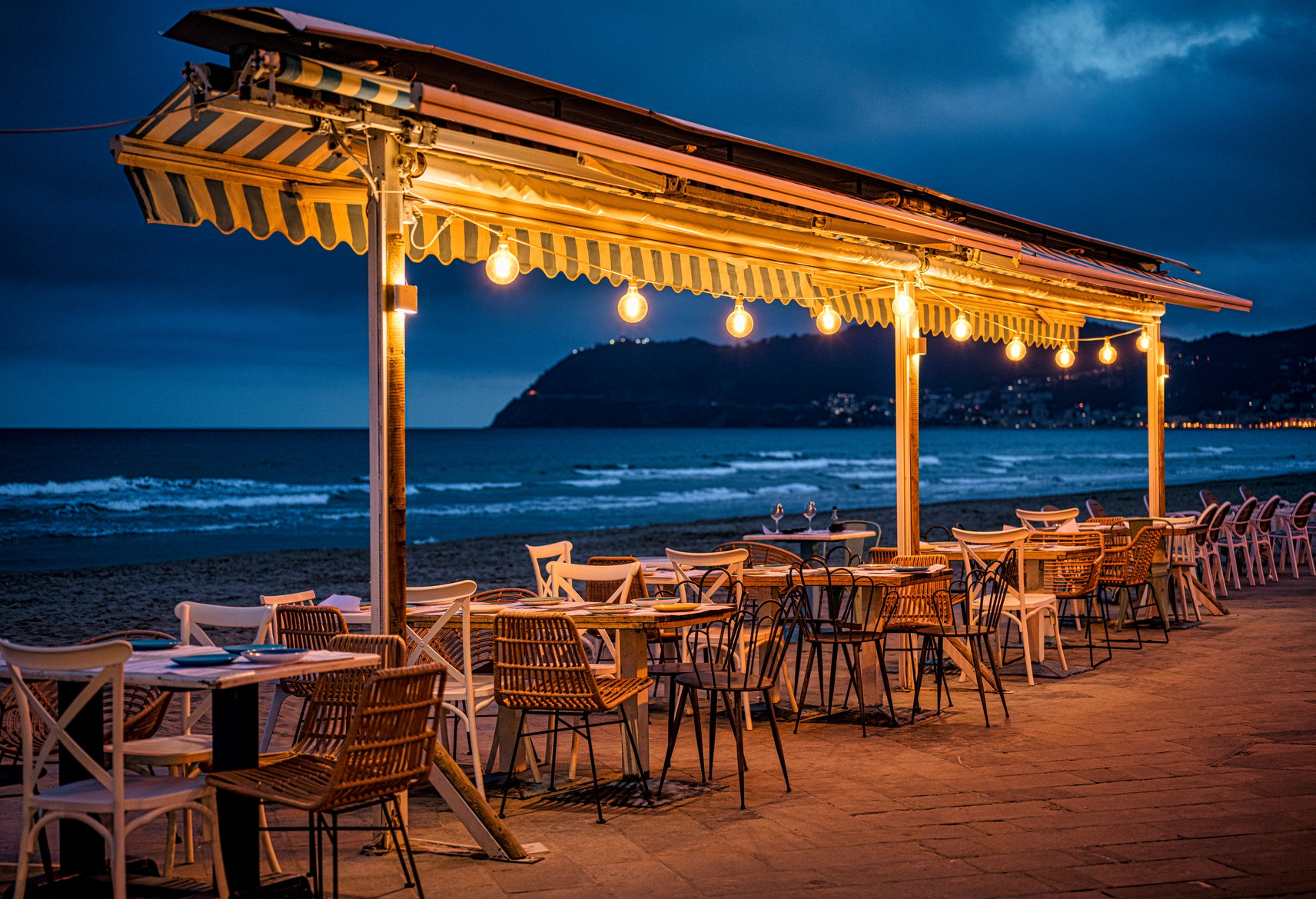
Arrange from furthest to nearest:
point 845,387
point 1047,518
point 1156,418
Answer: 1. point 845,387
2. point 1156,418
3. point 1047,518

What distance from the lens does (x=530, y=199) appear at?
600 centimetres

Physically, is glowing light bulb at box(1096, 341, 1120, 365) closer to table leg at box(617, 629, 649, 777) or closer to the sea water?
table leg at box(617, 629, 649, 777)

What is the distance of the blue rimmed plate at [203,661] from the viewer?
158 inches

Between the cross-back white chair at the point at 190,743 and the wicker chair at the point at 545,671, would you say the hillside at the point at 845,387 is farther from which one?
the cross-back white chair at the point at 190,743

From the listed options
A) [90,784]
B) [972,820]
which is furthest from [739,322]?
[90,784]

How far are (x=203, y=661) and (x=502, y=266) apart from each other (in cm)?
293

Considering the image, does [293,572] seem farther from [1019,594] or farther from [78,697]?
Result: [78,697]

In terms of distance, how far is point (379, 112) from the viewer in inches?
191

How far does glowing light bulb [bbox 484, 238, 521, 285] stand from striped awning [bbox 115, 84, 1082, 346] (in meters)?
0.11

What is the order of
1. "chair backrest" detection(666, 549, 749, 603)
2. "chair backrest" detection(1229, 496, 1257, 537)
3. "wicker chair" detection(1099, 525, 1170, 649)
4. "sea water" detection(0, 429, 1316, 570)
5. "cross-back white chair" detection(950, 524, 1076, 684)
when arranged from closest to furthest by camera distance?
"chair backrest" detection(666, 549, 749, 603)
"cross-back white chair" detection(950, 524, 1076, 684)
"wicker chair" detection(1099, 525, 1170, 649)
"chair backrest" detection(1229, 496, 1257, 537)
"sea water" detection(0, 429, 1316, 570)

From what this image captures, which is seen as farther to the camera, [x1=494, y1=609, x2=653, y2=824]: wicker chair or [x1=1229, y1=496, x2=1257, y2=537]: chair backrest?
[x1=1229, y1=496, x2=1257, y2=537]: chair backrest

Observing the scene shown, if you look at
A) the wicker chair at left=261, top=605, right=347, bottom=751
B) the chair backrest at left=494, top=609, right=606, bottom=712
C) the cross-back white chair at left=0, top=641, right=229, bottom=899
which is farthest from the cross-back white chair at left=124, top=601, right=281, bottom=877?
the chair backrest at left=494, top=609, right=606, bottom=712

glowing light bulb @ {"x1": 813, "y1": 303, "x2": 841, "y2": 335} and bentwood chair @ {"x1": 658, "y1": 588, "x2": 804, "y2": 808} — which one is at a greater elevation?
glowing light bulb @ {"x1": 813, "y1": 303, "x2": 841, "y2": 335}

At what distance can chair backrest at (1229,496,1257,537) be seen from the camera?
14.0 m
